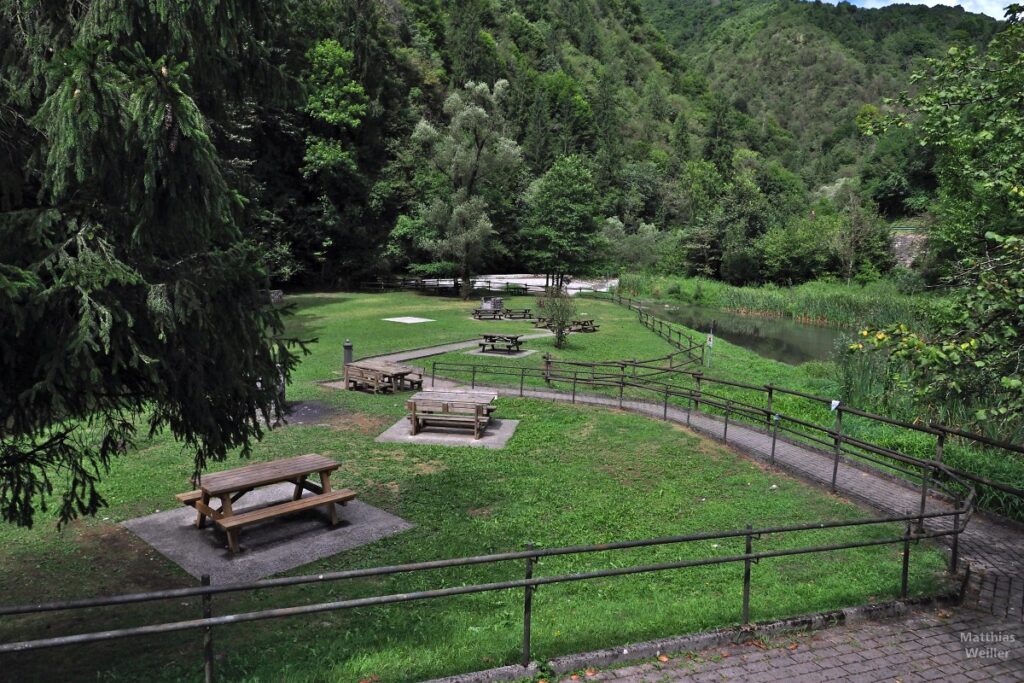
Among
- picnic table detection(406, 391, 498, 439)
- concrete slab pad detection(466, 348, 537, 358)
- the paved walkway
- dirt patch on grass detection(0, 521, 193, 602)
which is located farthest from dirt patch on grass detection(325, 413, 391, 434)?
the paved walkway

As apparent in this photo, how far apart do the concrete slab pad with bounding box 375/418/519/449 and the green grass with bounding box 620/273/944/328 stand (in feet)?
69.5

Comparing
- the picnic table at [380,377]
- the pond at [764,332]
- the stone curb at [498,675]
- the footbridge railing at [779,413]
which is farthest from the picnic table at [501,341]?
the stone curb at [498,675]

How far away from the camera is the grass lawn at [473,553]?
575 centimetres

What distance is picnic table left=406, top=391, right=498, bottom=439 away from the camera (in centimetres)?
1368

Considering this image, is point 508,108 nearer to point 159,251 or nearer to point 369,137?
point 369,137

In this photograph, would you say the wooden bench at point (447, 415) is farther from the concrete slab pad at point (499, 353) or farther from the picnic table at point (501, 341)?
the picnic table at point (501, 341)

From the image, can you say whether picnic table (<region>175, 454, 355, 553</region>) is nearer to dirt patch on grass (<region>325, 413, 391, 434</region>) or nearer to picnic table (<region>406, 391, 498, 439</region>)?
picnic table (<region>406, 391, 498, 439</region>)

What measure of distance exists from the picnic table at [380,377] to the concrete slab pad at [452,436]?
3362mm

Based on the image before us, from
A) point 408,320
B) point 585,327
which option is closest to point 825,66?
point 585,327

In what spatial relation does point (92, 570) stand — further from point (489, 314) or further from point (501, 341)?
point (489, 314)

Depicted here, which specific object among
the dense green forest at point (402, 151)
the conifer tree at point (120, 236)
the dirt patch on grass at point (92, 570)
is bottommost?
the dirt patch on grass at point (92, 570)

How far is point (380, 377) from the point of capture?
1805cm

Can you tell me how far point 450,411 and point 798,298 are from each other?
37942mm

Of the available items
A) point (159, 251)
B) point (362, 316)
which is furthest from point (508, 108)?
point (159, 251)
